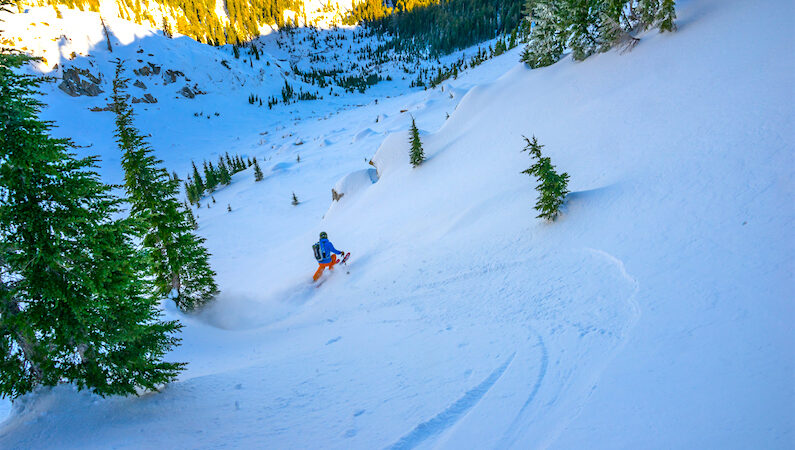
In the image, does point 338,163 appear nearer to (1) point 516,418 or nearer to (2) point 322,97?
(1) point 516,418

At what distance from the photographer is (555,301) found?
6.15 metres

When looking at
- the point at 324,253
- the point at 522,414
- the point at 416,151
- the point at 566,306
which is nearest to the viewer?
the point at 522,414

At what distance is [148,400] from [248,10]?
200 m

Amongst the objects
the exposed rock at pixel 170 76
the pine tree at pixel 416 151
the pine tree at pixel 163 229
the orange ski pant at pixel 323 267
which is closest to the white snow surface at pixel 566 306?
the orange ski pant at pixel 323 267

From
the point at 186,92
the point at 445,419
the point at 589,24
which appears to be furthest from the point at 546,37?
the point at 186,92

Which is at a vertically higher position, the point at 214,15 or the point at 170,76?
the point at 214,15

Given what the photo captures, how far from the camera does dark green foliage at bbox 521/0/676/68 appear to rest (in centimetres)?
1658

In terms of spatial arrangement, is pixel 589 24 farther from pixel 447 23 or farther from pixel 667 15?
pixel 447 23

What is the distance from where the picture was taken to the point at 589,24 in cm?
1912

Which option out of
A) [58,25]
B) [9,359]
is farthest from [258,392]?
[58,25]

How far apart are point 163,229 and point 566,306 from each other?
44.2 feet

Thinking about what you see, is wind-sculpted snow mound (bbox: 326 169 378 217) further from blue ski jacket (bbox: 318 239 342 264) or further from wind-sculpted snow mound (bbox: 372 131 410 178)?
blue ski jacket (bbox: 318 239 342 264)

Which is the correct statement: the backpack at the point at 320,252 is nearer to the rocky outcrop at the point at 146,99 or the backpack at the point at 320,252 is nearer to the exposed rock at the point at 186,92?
the rocky outcrop at the point at 146,99

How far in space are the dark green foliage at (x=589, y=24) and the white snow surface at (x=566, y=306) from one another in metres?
1.44
